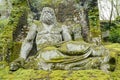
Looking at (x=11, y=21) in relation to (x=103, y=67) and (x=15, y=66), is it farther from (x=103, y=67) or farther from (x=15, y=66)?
(x=103, y=67)

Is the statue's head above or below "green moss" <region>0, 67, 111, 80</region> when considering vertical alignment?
above

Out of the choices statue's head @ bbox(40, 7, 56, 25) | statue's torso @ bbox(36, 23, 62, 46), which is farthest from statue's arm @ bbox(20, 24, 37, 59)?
statue's head @ bbox(40, 7, 56, 25)

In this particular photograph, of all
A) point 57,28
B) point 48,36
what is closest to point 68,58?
point 48,36

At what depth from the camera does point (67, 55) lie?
6.54 meters

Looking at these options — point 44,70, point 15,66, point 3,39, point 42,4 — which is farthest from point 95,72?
point 42,4

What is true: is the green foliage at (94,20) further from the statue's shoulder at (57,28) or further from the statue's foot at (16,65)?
the statue's foot at (16,65)

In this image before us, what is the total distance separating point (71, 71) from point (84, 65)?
0.33 meters

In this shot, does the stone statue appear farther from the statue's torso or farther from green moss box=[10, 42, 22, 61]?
green moss box=[10, 42, 22, 61]

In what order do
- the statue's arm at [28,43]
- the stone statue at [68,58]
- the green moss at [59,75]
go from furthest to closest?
1. the statue's arm at [28,43]
2. the stone statue at [68,58]
3. the green moss at [59,75]

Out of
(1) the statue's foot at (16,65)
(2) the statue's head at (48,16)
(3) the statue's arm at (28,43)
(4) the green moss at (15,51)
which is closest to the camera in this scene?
(1) the statue's foot at (16,65)

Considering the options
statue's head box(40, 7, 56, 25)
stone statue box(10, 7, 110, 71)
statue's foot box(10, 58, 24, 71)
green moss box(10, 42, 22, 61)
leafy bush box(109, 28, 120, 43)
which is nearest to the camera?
stone statue box(10, 7, 110, 71)

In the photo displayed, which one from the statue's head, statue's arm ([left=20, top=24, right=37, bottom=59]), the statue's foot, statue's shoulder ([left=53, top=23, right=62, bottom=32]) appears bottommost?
the statue's foot

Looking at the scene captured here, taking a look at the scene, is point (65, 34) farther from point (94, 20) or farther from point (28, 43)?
point (94, 20)

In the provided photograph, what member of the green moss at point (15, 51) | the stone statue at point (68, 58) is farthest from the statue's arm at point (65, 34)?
the green moss at point (15, 51)
